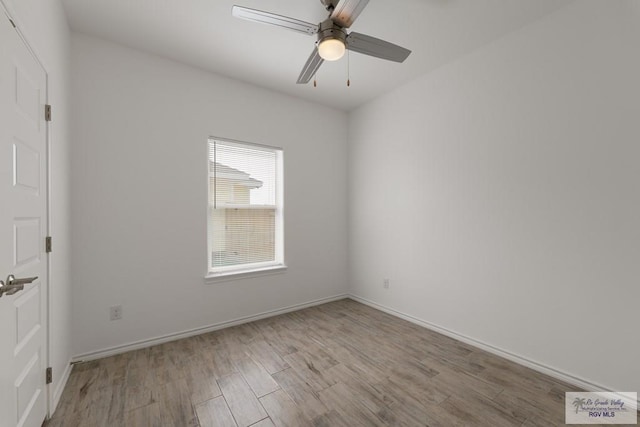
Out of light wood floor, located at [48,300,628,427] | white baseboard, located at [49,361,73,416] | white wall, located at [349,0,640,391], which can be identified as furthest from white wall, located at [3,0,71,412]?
white wall, located at [349,0,640,391]

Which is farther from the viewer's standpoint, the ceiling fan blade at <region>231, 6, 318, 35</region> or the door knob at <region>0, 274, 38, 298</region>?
the ceiling fan blade at <region>231, 6, 318, 35</region>

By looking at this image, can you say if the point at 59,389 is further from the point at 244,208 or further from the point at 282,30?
the point at 282,30

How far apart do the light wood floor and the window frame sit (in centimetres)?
64

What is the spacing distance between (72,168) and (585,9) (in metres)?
4.25

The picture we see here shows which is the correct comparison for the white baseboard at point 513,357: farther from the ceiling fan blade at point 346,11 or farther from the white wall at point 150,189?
the ceiling fan blade at point 346,11

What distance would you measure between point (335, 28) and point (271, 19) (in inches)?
16.2

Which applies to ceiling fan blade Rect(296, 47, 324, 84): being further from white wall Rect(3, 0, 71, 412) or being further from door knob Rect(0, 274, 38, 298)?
door knob Rect(0, 274, 38, 298)

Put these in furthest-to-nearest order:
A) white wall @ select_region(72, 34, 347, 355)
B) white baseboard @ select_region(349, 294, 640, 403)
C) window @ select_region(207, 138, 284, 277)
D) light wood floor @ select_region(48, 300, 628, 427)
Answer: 1. window @ select_region(207, 138, 284, 277)
2. white wall @ select_region(72, 34, 347, 355)
3. white baseboard @ select_region(349, 294, 640, 403)
4. light wood floor @ select_region(48, 300, 628, 427)

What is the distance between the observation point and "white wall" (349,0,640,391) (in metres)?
1.83

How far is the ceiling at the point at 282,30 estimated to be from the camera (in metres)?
2.03

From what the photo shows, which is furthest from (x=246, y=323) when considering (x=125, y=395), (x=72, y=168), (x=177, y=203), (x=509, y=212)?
(x=509, y=212)

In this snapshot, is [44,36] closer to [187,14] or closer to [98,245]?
[187,14]

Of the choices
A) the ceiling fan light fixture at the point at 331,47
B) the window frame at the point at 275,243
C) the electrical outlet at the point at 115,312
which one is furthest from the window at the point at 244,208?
the ceiling fan light fixture at the point at 331,47

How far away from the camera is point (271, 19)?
1.67 metres
